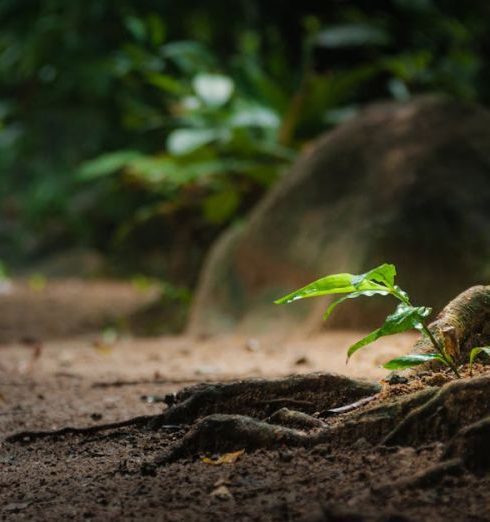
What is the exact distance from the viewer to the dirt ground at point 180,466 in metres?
1.86

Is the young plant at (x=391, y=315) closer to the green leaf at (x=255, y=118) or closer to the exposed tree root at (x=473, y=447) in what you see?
the exposed tree root at (x=473, y=447)

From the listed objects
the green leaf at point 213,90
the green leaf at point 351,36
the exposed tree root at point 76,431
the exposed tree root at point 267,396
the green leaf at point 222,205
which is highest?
the green leaf at point 351,36

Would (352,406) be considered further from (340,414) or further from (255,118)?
(255,118)

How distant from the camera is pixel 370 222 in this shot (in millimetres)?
5434

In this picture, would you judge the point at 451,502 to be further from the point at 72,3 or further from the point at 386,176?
the point at 72,3

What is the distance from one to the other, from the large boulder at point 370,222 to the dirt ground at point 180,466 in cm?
62

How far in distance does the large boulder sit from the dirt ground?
2.02 feet

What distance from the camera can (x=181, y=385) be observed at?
3.87m

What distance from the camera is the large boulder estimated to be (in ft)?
17.0

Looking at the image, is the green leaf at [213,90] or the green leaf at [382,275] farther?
the green leaf at [213,90]

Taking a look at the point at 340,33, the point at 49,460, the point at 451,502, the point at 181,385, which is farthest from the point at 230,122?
the point at 451,502

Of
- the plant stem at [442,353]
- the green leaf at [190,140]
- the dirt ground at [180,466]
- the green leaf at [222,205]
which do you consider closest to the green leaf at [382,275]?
the plant stem at [442,353]

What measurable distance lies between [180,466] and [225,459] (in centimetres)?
12

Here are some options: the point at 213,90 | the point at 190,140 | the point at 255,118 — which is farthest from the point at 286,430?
the point at 213,90
